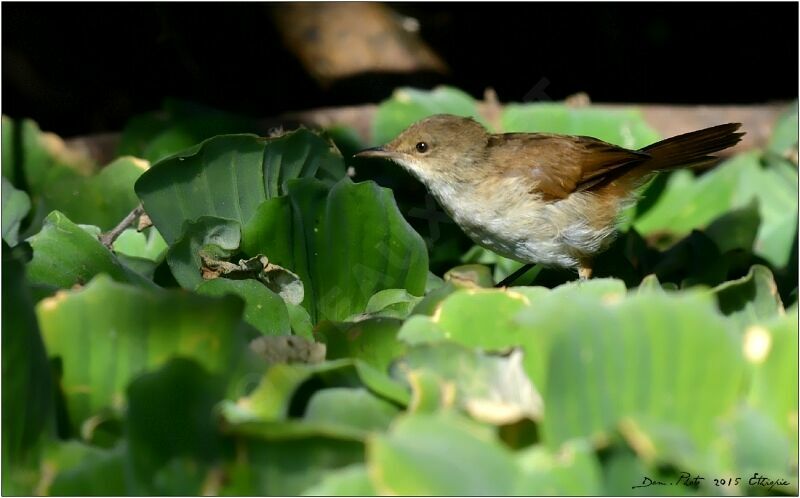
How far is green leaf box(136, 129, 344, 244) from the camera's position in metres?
2.36

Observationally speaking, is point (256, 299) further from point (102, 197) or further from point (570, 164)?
point (570, 164)

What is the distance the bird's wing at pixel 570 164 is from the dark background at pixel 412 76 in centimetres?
165

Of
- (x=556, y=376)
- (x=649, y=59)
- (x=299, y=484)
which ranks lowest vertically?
(x=649, y=59)

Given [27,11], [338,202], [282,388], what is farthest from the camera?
[27,11]

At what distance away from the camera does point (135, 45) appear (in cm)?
571

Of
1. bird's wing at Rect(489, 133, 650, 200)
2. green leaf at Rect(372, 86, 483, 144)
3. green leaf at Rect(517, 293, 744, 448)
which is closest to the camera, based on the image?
green leaf at Rect(517, 293, 744, 448)

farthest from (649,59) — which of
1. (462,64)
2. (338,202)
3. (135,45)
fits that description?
(338,202)

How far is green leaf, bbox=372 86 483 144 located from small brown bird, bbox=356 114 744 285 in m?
0.41

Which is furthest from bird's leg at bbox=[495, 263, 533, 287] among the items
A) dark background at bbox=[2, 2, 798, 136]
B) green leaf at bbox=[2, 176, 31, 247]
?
dark background at bbox=[2, 2, 798, 136]

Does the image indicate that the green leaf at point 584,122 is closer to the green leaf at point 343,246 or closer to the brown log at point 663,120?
the brown log at point 663,120

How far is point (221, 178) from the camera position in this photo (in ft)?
7.93

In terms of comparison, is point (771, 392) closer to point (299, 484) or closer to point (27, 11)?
point (299, 484)

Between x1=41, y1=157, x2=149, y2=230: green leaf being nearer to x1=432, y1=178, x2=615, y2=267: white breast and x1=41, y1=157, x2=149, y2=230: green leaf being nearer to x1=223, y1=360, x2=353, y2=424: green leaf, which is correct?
x1=432, y1=178, x2=615, y2=267: white breast

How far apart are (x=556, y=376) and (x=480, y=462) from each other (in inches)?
7.5
